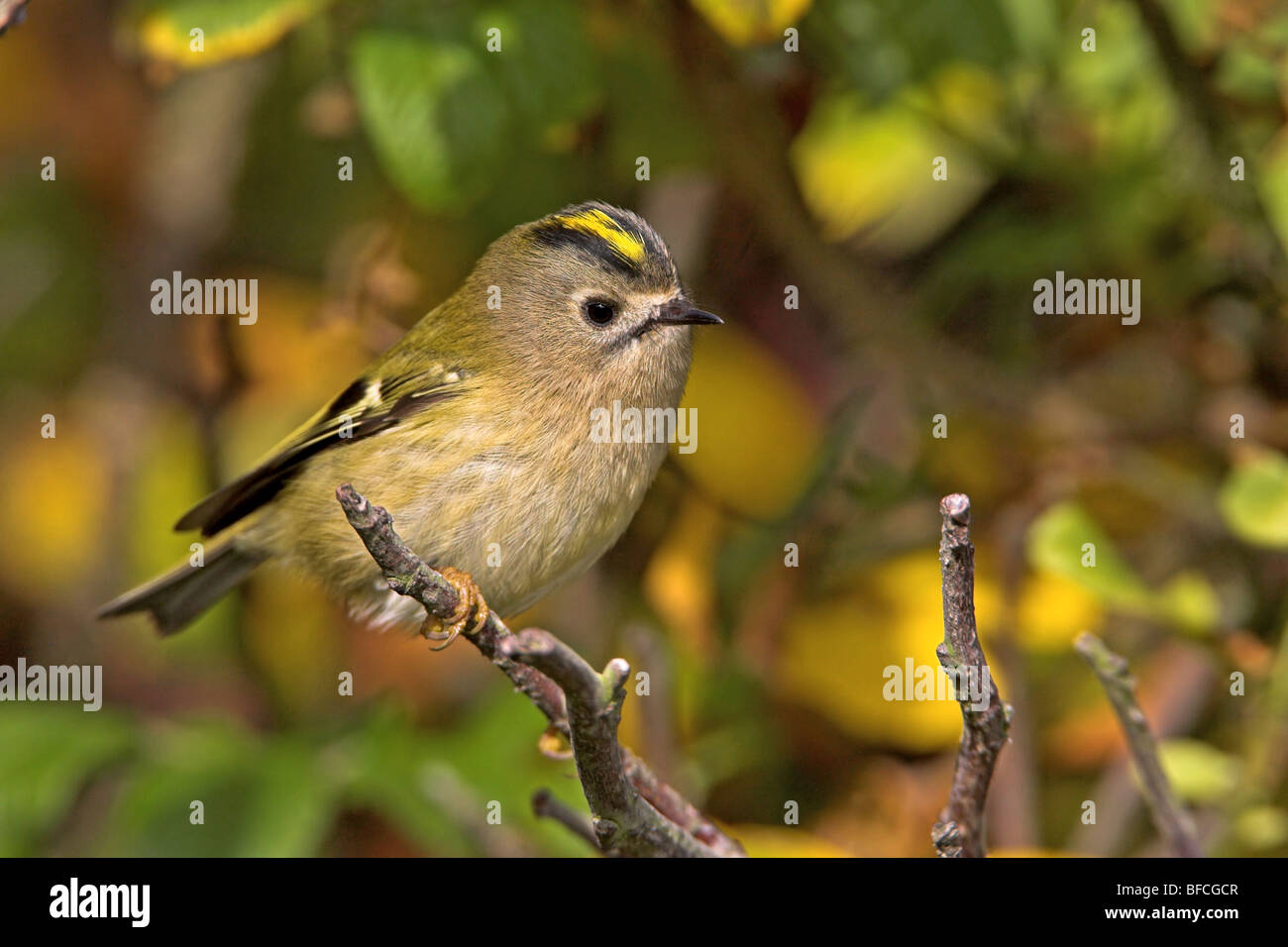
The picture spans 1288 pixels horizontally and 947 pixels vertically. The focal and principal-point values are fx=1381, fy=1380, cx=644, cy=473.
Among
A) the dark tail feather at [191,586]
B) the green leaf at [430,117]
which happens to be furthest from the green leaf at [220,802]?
the green leaf at [430,117]

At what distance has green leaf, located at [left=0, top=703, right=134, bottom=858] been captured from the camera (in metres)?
2.55

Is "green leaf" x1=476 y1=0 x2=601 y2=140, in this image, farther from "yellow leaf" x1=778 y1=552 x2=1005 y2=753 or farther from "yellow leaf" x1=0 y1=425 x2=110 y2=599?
"yellow leaf" x1=0 y1=425 x2=110 y2=599

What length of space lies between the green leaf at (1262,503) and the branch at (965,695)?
→ 0.90 meters

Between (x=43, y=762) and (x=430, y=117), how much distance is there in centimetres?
142

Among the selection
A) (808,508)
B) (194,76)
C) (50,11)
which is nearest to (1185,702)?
(808,508)

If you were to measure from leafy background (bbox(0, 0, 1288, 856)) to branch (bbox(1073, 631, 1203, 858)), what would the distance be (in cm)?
48

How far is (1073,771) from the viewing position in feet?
10.5

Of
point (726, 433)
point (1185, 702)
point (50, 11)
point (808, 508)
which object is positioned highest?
point (50, 11)

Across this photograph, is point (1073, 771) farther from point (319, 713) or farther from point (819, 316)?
point (319, 713)

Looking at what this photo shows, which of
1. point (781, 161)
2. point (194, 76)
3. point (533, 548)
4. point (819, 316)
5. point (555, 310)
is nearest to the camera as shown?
point (533, 548)

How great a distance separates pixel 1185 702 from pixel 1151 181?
3.68ft

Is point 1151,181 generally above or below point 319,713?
above

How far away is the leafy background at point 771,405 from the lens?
2508mm

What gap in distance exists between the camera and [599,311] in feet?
7.96
